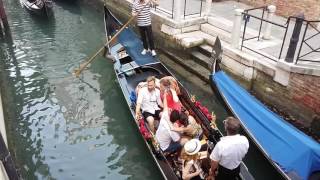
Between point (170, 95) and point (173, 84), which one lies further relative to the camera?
point (173, 84)

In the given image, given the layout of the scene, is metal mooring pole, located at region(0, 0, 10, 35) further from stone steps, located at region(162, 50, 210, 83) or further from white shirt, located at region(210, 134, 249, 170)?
white shirt, located at region(210, 134, 249, 170)

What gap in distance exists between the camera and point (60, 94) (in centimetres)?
597

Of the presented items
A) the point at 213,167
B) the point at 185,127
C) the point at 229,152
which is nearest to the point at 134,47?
the point at 185,127

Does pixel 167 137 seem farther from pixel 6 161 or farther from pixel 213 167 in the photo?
pixel 6 161

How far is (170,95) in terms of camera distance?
4.45 m

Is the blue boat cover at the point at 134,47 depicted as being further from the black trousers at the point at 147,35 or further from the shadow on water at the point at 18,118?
the shadow on water at the point at 18,118

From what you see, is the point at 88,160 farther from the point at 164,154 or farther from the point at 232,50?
the point at 232,50

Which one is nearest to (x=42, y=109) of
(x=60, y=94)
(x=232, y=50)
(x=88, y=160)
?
(x=60, y=94)

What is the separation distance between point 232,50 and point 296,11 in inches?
77.4

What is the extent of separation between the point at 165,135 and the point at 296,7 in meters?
4.22

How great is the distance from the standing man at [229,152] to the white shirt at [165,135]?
0.63 meters

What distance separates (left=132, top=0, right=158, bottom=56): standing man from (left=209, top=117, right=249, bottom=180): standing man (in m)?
3.21

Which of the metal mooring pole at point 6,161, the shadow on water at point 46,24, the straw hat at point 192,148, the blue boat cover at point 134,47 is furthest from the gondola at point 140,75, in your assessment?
the shadow on water at point 46,24

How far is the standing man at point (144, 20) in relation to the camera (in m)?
5.78
